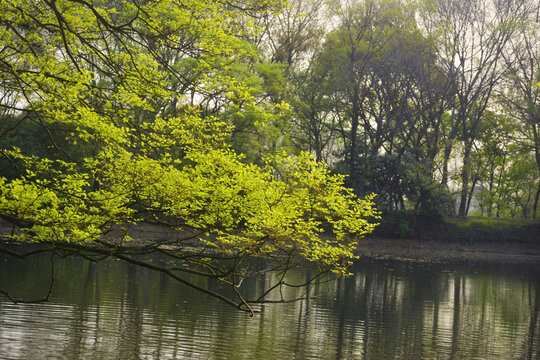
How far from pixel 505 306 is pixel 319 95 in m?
23.0

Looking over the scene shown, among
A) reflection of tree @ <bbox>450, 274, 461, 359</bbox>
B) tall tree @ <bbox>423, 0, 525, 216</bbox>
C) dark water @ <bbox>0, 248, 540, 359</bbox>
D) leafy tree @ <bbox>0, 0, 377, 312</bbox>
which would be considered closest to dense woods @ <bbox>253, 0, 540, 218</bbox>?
tall tree @ <bbox>423, 0, 525, 216</bbox>

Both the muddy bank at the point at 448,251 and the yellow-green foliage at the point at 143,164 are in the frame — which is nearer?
the yellow-green foliage at the point at 143,164

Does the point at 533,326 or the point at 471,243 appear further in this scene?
the point at 471,243

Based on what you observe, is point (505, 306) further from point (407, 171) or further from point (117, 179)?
point (407, 171)

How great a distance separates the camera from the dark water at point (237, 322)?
1112cm

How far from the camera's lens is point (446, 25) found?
38844mm

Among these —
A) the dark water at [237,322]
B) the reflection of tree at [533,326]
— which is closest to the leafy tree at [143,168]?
the dark water at [237,322]

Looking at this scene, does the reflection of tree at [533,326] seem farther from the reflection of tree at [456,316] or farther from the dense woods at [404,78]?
the dense woods at [404,78]

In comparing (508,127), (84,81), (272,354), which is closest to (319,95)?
(508,127)

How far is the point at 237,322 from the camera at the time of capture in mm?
13750

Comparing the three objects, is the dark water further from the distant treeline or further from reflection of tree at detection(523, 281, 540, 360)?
the distant treeline

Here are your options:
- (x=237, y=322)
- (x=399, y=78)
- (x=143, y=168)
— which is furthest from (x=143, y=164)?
(x=399, y=78)

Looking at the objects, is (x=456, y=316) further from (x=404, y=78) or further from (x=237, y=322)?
(x=404, y=78)

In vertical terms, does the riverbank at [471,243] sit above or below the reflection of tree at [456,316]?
above
